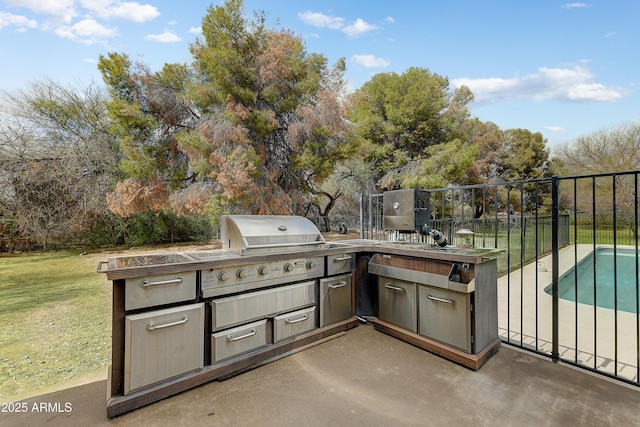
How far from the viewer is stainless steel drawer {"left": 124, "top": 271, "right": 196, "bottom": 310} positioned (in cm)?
170

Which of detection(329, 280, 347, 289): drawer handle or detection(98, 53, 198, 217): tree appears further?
detection(98, 53, 198, 217): tree

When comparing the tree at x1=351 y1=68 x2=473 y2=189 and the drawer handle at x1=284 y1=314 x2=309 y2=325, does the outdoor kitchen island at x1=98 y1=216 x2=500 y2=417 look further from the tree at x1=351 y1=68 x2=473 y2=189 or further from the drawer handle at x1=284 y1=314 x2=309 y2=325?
the tree at x1=351 y1=68 x2=473 y2=189

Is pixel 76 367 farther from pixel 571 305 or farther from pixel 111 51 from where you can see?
pixel 111 51

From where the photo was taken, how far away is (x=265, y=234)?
2506 mm

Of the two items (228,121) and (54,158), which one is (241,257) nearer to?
(228,121)


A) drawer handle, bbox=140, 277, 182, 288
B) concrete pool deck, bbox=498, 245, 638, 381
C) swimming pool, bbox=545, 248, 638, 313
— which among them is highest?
drawer handle, bbox=140, 277, 182, 288

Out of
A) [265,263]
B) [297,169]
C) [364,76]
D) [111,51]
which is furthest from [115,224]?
[364,76]

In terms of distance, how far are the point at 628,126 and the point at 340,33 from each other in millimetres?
15127

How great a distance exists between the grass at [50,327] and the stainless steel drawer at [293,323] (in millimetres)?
1527

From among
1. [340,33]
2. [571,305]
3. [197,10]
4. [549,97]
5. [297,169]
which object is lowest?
[571,305]

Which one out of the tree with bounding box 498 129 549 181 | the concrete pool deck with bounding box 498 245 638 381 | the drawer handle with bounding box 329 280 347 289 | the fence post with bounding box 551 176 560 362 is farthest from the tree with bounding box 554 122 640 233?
the drawer handle with bounding box 329 280 347 289

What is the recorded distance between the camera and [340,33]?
25.3 feet

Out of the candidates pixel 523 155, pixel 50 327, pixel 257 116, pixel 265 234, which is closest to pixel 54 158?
pixel 257 116

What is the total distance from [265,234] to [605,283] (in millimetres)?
9670
